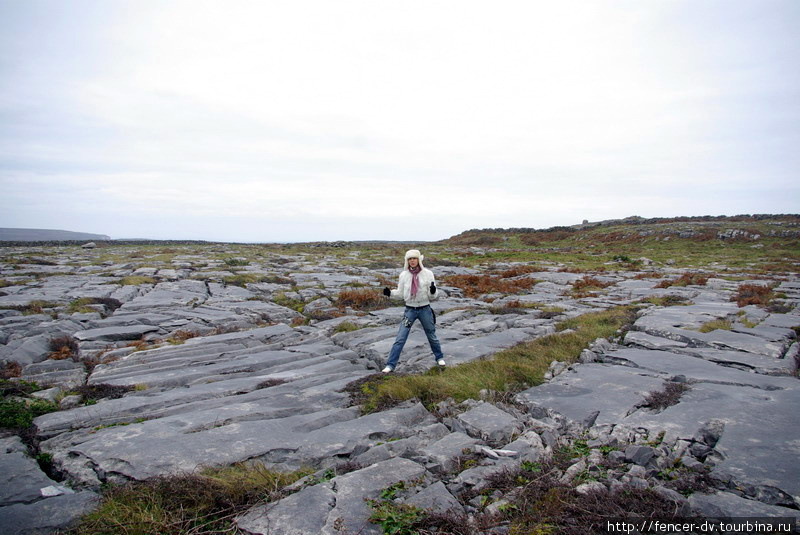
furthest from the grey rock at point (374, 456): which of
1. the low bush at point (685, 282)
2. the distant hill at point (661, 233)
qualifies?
the distant hill at point (661, 233)

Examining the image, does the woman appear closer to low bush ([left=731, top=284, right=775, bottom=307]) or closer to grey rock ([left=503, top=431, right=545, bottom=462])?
grey rock ([left=503, top=431, right=545, bottom=462])

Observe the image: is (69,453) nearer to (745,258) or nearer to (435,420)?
(435,420)

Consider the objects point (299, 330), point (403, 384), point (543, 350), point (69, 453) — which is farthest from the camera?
point (299, 330)

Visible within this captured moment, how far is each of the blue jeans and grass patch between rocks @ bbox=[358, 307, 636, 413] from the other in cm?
47

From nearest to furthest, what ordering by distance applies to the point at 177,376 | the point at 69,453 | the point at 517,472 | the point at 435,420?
the point at 517,472 < the point at 69,453 < the point at 435,420 < the point at 177,376

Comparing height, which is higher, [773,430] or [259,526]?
[773,430]

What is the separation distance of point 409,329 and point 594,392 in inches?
129

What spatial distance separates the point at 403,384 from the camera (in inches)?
240

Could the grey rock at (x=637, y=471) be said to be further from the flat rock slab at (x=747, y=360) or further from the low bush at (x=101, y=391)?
the low bush at (x=101, y=391)

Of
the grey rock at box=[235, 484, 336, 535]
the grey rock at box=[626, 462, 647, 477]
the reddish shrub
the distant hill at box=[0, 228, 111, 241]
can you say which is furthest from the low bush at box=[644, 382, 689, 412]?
the distant hill at box=[0, 228, 111, 241]

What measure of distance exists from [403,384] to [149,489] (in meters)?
3.45

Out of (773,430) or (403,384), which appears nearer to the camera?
(773,430)

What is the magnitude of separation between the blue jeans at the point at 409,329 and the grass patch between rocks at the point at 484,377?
1.55 ft

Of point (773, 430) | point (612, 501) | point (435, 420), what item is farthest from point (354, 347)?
point (773, 430)
